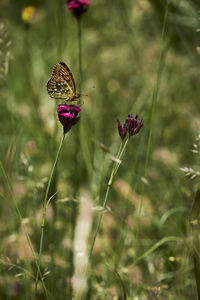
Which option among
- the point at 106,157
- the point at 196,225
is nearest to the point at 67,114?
the point at 196,225

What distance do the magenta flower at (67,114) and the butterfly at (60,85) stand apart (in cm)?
10

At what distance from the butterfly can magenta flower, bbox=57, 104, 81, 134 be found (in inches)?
4.1

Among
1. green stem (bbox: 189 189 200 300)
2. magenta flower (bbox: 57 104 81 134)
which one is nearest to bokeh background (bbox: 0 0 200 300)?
green stem (bbox: 189 189 200 300)

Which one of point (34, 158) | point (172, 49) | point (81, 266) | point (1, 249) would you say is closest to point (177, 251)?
point (81, 266)

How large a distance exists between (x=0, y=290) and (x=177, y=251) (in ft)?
2.17

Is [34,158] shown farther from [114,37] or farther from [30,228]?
[114,37]

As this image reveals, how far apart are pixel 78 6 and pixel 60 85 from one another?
40 cm

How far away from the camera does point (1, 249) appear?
4.83ft

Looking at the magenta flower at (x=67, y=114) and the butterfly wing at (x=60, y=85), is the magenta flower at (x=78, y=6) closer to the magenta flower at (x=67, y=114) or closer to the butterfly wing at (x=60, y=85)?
the butterfly wing at (x=60, y=85)

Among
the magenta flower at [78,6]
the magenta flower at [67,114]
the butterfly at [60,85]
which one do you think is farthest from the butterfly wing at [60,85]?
the magenta flower at [78,6]

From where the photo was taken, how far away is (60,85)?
3.59ft

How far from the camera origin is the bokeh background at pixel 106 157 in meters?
1.32

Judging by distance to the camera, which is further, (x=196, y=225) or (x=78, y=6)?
(x=78, y=6)

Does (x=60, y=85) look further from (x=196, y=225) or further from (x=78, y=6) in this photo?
(x=196, y=225)
